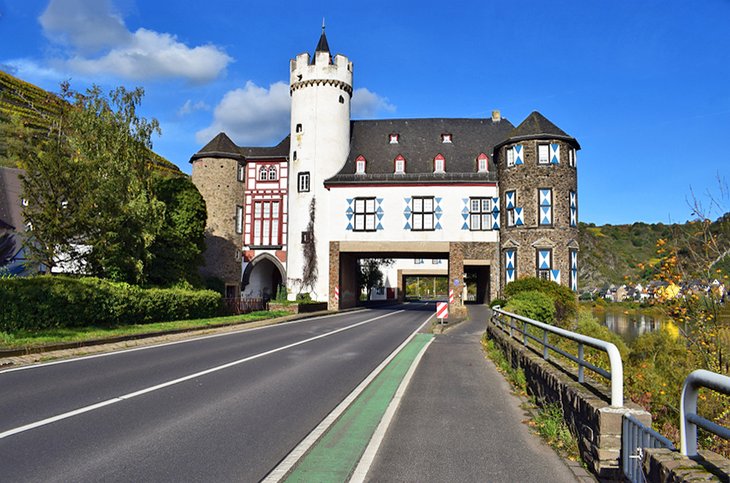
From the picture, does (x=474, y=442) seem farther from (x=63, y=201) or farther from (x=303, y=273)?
(x=303, y=273)

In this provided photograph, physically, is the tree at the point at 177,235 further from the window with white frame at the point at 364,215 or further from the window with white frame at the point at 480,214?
the window with white frame at the point at 480,214

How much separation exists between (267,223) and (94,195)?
77.6ft

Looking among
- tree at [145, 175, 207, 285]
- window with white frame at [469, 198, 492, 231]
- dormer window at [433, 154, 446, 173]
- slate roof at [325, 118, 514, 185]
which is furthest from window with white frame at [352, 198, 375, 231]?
tree at [145, 175, 207, 285]

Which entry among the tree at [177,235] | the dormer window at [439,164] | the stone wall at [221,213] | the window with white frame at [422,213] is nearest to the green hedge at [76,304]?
the tree at [177,235]

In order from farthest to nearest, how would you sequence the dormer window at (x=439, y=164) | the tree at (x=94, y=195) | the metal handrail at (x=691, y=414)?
1. the dormer window at (x=439, y=164)
2. the tree at (x=94, y=195)
3. the metal handrail at (x=691, y=414)

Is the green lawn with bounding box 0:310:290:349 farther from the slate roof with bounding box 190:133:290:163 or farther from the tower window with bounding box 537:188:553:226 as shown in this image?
the slate roof with bounding box 190:133:290:163

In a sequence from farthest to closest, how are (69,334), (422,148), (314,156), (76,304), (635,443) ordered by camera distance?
(422,148) < (314,156) < (76,304) < (69,334) < (635,443)

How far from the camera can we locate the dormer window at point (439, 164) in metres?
41.7

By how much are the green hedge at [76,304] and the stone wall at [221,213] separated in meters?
20.0

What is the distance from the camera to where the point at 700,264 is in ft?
37.6

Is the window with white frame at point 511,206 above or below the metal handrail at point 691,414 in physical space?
above

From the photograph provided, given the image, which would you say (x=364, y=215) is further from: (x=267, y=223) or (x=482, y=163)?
(x=482, y=163)

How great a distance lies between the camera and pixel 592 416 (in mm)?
5320

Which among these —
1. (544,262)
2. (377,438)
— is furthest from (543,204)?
(377,438)
